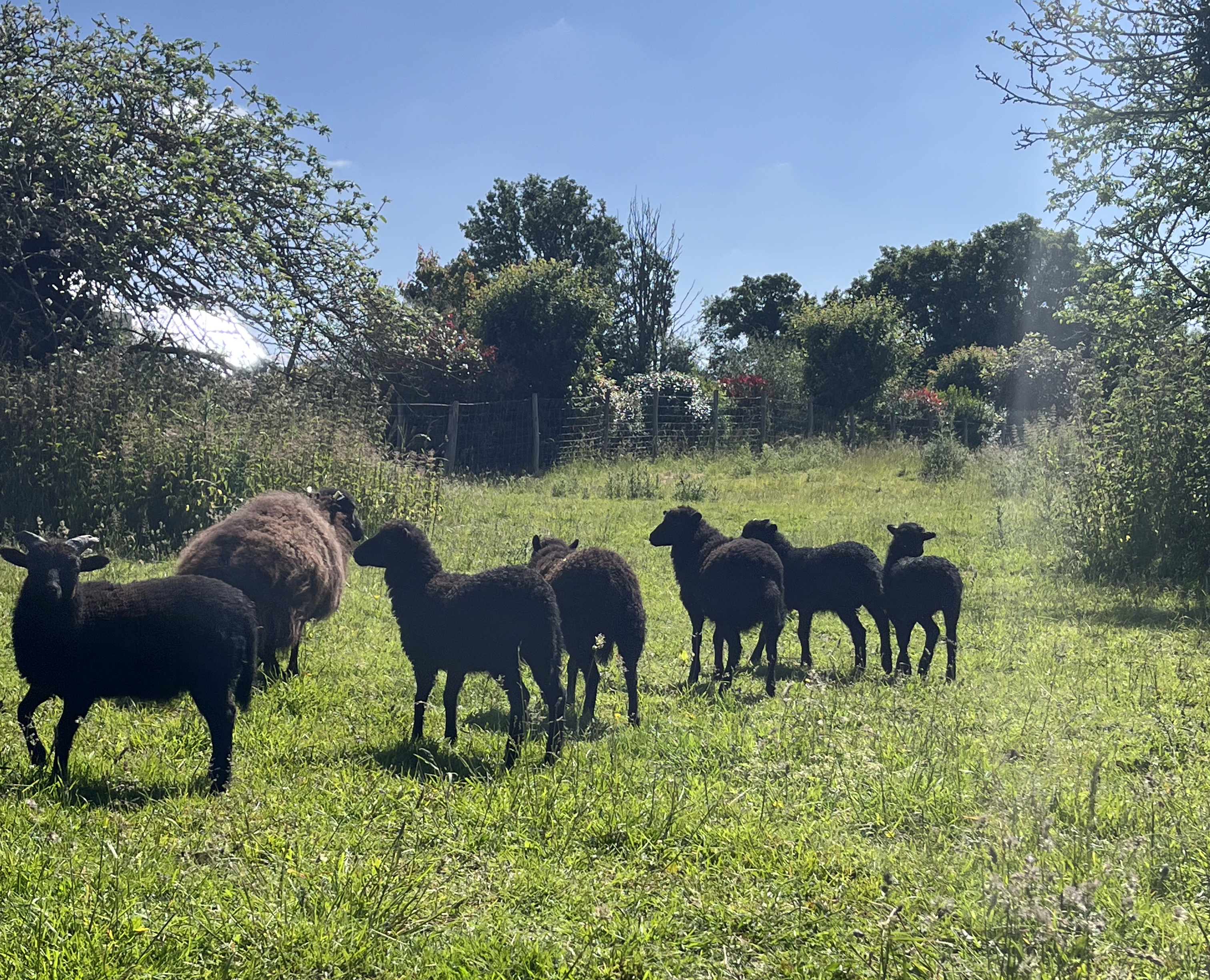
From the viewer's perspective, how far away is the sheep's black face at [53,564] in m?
4.82

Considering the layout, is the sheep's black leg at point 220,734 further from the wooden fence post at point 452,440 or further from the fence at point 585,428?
the wooden fence post at point 452,440

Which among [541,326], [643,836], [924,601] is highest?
[541,326]

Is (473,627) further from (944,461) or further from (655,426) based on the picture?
(655,426)

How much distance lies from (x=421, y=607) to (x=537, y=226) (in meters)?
45.8

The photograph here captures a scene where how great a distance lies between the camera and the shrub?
74.7ft

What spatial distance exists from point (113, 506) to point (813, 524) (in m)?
10.2

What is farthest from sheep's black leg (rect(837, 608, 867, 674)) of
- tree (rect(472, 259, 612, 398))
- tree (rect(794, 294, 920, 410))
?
tree (rect(794, 294, 920, 410))

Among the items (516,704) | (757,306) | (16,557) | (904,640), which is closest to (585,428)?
(904,640)

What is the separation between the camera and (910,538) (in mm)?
8703

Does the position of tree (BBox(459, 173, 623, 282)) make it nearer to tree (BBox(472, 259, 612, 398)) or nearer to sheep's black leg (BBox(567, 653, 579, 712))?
tree (BBox(472, 259, 612, 398))

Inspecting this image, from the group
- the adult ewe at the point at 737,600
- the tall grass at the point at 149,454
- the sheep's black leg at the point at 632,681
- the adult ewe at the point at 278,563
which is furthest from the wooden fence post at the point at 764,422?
the sheep's black leg at the point at 632,681

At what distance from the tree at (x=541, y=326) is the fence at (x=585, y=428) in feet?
3.16

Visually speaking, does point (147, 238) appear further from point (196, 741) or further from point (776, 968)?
point (776, 968)

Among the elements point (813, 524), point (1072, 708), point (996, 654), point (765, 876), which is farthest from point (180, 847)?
point (813, 524)
